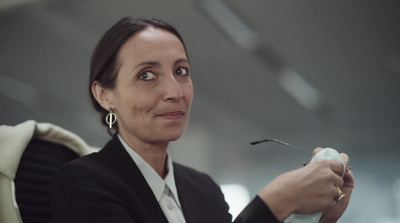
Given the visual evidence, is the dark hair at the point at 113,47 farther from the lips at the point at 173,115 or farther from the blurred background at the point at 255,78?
the blurred background at the point at 255,78

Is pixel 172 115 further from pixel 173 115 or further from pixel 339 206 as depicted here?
pixel 339 206

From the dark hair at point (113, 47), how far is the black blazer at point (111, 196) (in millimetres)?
154

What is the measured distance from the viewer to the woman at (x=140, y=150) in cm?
87

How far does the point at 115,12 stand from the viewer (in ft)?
10.8

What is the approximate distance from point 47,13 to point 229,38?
1.45 m

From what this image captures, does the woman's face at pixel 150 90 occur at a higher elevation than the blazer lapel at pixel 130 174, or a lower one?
higher

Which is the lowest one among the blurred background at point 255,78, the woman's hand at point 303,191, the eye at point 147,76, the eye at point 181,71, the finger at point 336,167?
the woman's hand at point 303,191

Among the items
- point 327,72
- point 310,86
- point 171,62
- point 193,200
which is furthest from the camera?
point 310,86

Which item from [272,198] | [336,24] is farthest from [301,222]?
[336,24]

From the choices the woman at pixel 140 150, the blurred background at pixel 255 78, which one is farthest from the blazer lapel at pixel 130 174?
the blurred background at pixel 255 78

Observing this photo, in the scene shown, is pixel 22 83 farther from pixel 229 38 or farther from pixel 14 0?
pixel 229 38

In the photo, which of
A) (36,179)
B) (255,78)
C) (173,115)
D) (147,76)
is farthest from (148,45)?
(255,78)

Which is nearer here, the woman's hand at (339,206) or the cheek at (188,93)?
the woman's hand at (339,206)

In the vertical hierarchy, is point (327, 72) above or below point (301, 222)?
above
